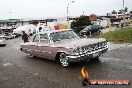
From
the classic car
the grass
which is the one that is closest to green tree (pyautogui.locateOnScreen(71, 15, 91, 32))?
the grass

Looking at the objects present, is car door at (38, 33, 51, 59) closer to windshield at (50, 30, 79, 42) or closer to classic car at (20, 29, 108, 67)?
classic car at (20, 29, 108, 67)

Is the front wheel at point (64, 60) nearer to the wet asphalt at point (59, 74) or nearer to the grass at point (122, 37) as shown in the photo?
the wet asphalt at point (59, 74)

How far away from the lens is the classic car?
8.64m

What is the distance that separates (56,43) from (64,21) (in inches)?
1414

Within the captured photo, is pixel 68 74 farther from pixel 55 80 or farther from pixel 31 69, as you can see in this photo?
pixel 31 69

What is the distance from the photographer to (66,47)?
889 centimetres

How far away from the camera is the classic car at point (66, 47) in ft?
28.3

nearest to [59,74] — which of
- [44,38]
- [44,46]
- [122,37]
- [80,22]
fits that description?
[44,46]

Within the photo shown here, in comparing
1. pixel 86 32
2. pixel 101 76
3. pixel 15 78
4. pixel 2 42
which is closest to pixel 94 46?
pixel 101 76

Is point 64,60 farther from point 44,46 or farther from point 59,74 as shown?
point 44,46

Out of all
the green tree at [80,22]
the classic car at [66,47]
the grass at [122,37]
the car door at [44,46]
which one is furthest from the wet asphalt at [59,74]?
the green tree at [80,22]

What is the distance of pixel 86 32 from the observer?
115 feet

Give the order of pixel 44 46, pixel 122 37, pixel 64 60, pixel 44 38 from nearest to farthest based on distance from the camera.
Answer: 1. pixel 64 60
2. pixel 44 46
3. pixel 44 38
4. pixel 122 37

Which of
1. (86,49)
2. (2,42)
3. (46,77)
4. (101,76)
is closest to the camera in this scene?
(101,76)
